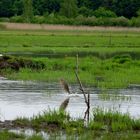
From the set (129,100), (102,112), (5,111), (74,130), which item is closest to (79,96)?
(129,100)

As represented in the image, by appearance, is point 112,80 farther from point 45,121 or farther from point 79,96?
point 45,121

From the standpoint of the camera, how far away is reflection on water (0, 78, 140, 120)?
22.8 m

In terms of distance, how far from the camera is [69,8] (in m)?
112

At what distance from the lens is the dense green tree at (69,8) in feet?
361

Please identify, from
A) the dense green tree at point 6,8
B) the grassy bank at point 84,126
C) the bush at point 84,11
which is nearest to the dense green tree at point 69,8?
the bush at point 84,11

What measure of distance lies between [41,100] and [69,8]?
8664 centimetres

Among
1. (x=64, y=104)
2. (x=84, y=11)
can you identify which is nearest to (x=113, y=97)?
(x=64, y=104)

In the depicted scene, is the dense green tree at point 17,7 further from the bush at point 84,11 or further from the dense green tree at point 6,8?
the bush at point 84,11

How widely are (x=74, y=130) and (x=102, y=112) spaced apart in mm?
1954

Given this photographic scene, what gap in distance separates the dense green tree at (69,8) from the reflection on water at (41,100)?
78.8 meters

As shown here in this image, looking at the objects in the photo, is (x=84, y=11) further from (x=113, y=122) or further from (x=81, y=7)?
(x=113, y=122)

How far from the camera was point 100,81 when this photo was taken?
32594mm

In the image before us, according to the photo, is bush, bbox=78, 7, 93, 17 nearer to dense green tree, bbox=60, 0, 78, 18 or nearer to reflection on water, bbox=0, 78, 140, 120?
dense green tree, bbox=60, 0, 78, 18

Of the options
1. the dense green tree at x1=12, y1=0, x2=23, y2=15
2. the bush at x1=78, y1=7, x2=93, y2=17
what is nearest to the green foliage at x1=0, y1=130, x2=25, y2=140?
the bush at x1=78, y1=7, x2=93, y2=17
